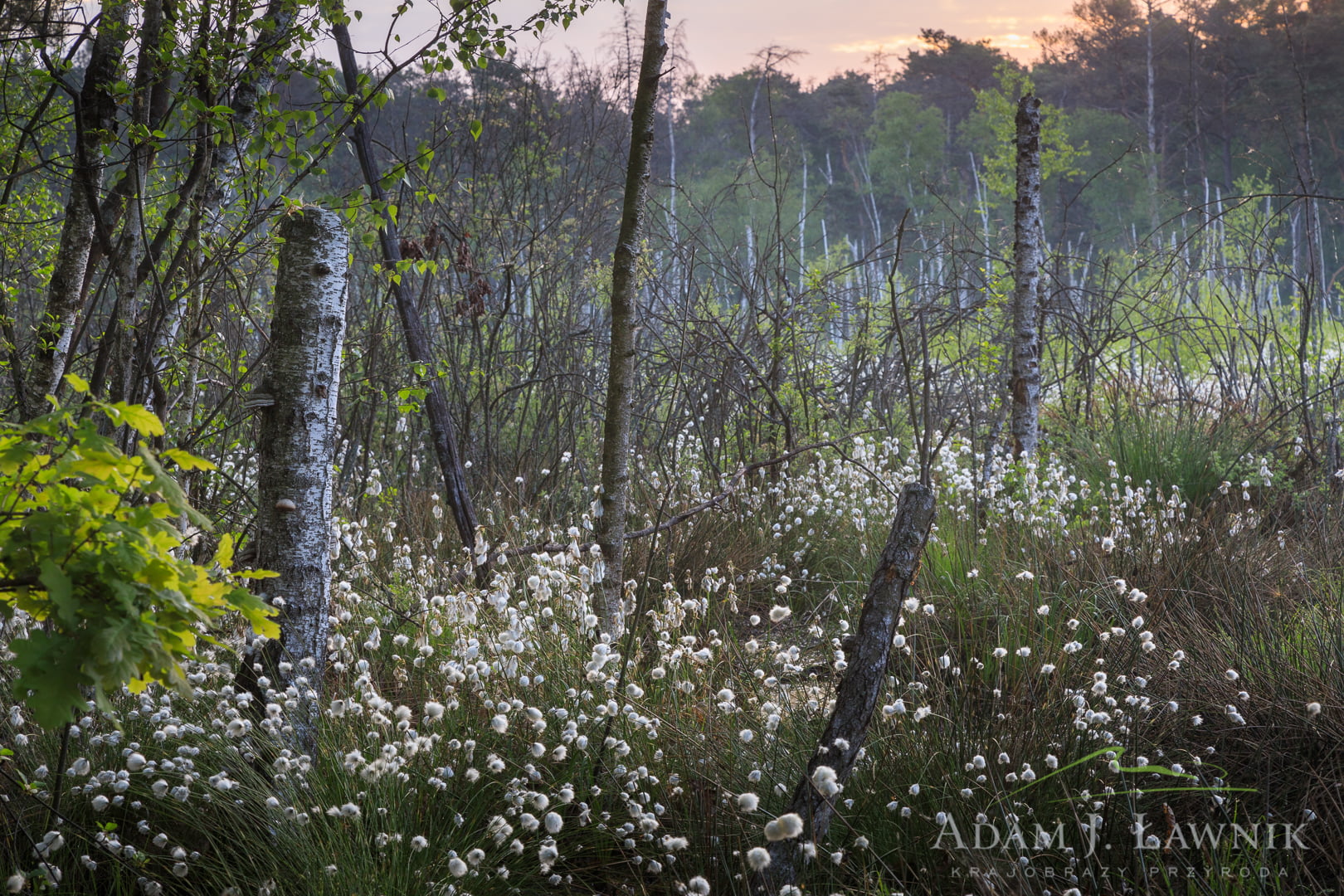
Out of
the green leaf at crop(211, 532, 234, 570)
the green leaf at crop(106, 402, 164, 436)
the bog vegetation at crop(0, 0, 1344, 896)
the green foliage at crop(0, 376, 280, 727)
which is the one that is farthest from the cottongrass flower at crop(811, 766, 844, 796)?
the green leaf at crop(106, 402, 164, 436)

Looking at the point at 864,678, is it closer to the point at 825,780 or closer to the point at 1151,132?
the point at 825,780

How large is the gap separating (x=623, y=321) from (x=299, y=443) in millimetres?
1382

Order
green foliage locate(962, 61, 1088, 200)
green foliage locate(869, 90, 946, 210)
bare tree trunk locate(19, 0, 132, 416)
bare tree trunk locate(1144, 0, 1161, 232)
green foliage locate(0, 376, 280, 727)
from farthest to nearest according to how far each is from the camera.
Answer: green foliage locate(869, 90, 946, 210) → bare tree trunk locate(1144, 0, 1161, 232) → green foliage locate(962, 61, 1088, 200) → bare tree trunk locate(19, 0, 132, 416) → green foliage locate(0, 376, 280, 727)

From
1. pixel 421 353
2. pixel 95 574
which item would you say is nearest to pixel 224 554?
pixel 95 574

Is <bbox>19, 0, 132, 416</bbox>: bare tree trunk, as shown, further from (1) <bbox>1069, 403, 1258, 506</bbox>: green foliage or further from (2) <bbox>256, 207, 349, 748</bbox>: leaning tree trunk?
(1) <bbox>1069, 403, 1258, 506</bbox>: green foliage

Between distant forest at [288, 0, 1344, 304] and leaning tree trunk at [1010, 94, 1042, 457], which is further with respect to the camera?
distant forest at [288, 0, 1344, 304]

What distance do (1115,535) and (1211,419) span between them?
4.10 metres

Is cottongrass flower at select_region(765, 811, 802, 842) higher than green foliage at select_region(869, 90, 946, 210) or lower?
lower

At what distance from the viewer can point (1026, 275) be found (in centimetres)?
635

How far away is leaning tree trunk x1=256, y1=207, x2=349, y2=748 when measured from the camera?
2865 mm

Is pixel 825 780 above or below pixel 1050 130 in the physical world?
below

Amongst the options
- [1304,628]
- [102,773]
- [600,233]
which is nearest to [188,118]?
[102,773]

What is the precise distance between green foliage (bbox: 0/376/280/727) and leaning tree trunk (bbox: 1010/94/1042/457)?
5860 mm

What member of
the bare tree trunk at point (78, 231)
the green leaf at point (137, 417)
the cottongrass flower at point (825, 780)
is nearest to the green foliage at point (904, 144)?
the bare tree trunk at point (78, 231)
